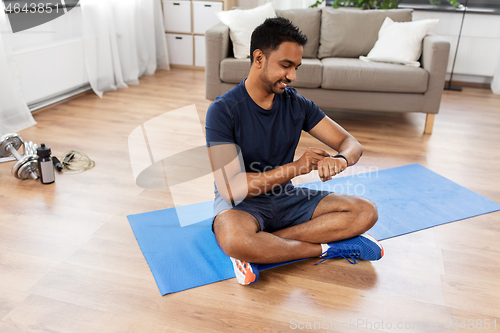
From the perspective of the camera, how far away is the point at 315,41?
12.0ft

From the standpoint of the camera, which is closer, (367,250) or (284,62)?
(284,62)

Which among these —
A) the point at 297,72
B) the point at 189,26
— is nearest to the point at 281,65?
the point at 297,72

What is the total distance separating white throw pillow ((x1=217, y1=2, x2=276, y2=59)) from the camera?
3344mm

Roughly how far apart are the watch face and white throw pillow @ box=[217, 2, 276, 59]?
1364mm

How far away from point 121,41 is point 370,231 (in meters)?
3.34

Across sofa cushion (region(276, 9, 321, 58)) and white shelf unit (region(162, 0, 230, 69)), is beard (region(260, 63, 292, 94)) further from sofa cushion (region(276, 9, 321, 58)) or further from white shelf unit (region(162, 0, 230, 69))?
white shelf unit (region(162, 0, 230, 69))

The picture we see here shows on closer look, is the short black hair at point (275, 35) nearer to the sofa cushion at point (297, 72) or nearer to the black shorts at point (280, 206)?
the black shorts at point (280, 206)

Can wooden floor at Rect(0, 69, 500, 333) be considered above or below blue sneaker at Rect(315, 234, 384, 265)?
below

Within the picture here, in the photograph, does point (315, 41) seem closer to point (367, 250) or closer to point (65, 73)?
point (65, 73)

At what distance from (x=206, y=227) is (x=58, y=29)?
2722 millimetres

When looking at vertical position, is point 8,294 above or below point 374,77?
below

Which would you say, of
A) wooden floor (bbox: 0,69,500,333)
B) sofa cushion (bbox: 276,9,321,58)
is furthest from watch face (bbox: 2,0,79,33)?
sofa cushion (bbox: 276,9,321,58)

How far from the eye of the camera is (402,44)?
3.33 metres

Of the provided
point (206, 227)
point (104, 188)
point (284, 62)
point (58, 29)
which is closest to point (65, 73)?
point (58, 29)
